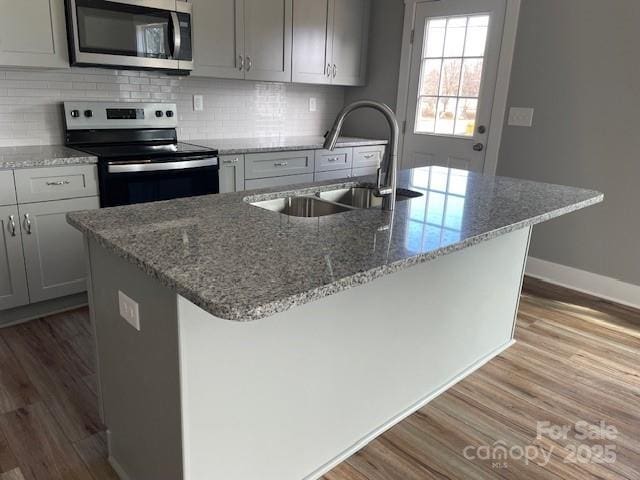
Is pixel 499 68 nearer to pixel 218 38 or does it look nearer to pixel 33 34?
pixel 218 38

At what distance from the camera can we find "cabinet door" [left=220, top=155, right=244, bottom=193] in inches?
135

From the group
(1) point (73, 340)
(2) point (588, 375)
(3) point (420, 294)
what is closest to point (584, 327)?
(2) point (588, 375)

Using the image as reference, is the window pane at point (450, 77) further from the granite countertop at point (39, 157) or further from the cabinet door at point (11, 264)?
the cabinet door at point (11, 264)

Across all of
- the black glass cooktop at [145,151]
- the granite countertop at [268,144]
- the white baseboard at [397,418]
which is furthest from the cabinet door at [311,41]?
the white baseboard at [397,418]

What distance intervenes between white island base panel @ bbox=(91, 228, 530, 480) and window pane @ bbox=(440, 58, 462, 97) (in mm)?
2146

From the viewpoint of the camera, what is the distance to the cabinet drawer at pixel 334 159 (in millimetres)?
4074

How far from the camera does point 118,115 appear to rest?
11.0 feet

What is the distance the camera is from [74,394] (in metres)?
2.17

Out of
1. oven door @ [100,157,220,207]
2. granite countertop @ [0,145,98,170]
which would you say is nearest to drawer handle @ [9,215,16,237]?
granite countertop @ [0,145,98,170]

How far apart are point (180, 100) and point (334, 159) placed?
1320 mm

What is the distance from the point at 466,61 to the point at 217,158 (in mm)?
2111

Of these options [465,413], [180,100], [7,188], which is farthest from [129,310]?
[180,100]

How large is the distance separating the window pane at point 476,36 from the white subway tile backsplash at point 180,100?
1418mm

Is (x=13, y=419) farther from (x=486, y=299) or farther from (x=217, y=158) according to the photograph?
(x=486, y=299)
